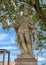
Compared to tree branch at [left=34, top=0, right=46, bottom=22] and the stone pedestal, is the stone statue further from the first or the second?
tree branch at [left=34, top=0, right=46, bottom=22]

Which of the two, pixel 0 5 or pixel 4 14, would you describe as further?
pixel 4 14

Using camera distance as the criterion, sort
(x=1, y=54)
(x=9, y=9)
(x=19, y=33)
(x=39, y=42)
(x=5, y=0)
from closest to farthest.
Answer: (x=1, y=54) < (x=19, y=33) < (x=5, y=0) < (x=9, y=9) < (x=39, y=42)

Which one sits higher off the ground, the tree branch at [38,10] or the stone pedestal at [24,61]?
the tree branch at [38,10]

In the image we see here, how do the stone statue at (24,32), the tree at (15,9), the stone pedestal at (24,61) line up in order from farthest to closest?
1. the tree at (15,9)
2. the stone statue at (24,32)
3. the stone pedestal at (24,61)

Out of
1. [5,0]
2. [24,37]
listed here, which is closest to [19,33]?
[24,37]

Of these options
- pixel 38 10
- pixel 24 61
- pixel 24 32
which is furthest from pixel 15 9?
pixel 24 61

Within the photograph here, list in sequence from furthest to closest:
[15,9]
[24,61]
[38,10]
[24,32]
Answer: [15,9] → [38,10] → [24,32] → [24,61]

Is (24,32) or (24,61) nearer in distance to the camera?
(24,61)

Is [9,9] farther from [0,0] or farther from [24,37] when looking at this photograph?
[24,37]

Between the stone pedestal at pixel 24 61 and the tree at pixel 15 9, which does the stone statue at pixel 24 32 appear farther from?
the tree at pixel 15 9

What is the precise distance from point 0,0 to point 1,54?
4050mm

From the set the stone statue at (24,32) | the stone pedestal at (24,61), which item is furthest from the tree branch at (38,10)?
the stone pedestal at (24,61)

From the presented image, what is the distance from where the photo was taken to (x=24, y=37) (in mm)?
7527

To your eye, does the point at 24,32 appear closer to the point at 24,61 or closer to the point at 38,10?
the point at 24,61
